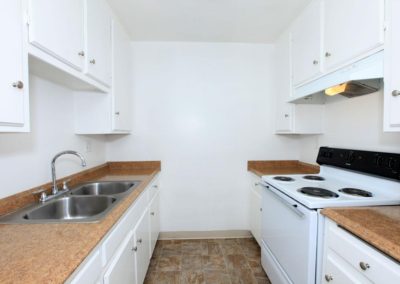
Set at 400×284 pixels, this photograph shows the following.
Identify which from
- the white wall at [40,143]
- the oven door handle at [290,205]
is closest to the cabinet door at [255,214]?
the oven door handle at [290,205]

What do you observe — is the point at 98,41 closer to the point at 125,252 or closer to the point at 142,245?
the point at 125,252

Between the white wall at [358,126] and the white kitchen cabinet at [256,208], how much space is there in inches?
31.2

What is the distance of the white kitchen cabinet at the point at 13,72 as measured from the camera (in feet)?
2.55

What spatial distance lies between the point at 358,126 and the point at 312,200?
3.02ft

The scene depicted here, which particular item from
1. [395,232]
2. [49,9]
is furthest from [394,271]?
[49,9]

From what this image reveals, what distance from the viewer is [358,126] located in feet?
5.69

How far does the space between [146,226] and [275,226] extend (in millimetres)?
1066

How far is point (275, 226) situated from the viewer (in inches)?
67.7

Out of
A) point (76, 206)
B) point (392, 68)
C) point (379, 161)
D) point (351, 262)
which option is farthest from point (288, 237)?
point (76, 206)

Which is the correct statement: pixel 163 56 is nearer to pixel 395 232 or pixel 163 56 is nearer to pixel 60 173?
pixel 60 173

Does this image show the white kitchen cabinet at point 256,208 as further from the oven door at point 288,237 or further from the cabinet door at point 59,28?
the cabinet door at point 59,28

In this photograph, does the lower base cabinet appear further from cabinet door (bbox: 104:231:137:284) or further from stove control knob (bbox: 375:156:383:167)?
stove control knob (bbox: 375:156:383:167)

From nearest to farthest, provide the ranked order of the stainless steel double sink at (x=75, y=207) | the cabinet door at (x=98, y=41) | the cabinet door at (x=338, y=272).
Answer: the cabinet door at (x=338, y=272) < the stainless steel double sink at (x=75, y=207) < the cabinet door at (x=98, y=41)

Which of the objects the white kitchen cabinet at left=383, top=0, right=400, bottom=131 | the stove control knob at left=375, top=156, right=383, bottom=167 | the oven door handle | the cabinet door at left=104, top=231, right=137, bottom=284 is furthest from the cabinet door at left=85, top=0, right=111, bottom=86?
the stove control knob at left=375, top=156, right=383, bottom=167
